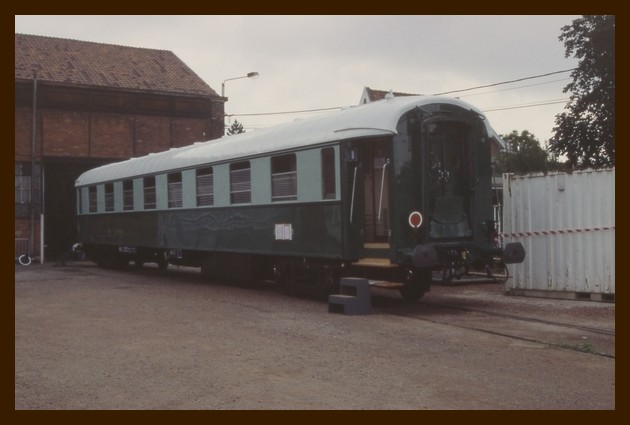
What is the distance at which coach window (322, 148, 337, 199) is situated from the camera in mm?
13102

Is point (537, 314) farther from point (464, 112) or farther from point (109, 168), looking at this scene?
point (109, 168)

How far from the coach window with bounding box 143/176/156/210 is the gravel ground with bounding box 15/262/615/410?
628 cm

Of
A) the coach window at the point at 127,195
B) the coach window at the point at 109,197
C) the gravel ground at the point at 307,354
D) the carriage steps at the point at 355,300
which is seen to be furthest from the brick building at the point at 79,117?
the carriage steps at the point at 355,300

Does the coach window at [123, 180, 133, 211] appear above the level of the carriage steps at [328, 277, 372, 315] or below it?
above

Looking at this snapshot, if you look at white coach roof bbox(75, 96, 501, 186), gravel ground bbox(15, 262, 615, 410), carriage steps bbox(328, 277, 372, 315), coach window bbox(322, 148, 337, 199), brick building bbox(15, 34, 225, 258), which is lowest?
gravel ground bbox(15, 262, 615, 410)

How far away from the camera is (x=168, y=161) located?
19547mm

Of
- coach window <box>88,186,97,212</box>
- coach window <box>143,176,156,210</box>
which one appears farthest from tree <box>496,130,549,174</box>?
coach window <box>143,176,156,210</box>

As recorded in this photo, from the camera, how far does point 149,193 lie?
20.8m

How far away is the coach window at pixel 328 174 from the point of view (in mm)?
13102

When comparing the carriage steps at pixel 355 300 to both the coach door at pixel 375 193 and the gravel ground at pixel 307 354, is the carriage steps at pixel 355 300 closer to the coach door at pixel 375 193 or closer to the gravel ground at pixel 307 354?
the gravel ground at pixel 307 354

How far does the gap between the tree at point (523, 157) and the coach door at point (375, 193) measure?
46.0m

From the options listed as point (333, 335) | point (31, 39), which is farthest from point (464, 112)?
point (31, 39)

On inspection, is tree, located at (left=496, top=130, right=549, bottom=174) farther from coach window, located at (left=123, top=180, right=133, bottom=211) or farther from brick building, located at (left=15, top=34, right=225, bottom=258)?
coach window, located at (left=123, top=180, right=133, bottom=211)

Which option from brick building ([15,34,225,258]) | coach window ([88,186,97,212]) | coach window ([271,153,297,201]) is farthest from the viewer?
brick building ([15,34,225,258])
